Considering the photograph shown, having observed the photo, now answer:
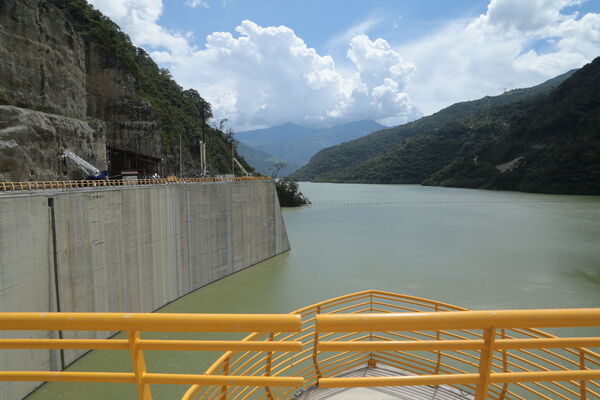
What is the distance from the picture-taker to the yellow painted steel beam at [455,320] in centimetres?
150

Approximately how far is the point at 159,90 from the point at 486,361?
5694 centimetres

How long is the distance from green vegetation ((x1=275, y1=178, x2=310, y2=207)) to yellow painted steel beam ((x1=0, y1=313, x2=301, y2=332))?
186 feet

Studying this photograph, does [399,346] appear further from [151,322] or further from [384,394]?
[384,394]

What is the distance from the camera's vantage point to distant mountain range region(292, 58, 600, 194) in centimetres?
7419

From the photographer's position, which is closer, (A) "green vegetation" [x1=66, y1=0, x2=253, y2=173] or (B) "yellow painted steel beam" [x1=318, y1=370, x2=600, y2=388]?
(B) "yellow painted steel beam" [x1=318, y1=370, x2=600, y2=388]

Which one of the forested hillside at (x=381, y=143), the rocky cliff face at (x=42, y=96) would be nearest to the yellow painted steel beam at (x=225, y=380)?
the rocky cliff face at (x=42, y=96)

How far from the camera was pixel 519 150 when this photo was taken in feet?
302

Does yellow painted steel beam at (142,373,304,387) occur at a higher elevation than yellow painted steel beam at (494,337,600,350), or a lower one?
lower

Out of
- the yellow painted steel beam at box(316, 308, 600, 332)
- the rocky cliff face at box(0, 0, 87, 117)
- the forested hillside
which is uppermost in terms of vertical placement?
the forested hillside

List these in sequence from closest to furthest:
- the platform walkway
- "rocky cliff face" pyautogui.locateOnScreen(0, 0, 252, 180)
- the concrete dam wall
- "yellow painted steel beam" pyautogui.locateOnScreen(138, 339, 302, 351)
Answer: "yellow painted steel beam" pyautogui.locateOnScreen(138, 339, 302, 351) < the platform walkway < the concrete dam wall < "rocky cliff face" pyautogui.locateOnScreen(0, 0, 252, 180)

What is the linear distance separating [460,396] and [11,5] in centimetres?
2464

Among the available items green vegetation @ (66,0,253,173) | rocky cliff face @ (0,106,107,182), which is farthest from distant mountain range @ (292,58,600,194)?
rocky cliff face @ (0,106,107,182)

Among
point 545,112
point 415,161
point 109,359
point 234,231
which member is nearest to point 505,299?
point 234,231

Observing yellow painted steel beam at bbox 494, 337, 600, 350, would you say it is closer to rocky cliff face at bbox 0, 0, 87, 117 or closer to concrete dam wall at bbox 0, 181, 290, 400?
concrete dam wall at bbox 0, 181, 290, 400
